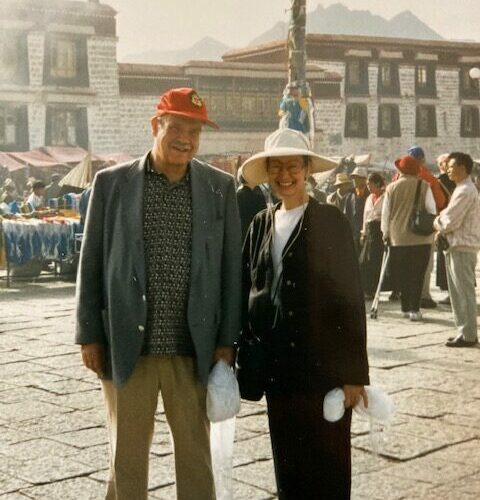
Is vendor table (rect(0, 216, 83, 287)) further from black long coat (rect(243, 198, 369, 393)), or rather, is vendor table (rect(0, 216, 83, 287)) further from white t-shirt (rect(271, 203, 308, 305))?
black long coat (rect(243, 198, 369, 393))

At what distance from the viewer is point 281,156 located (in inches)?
132

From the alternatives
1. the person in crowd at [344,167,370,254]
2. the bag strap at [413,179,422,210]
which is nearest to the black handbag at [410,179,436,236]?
the bag strap at [413,179,422,210]

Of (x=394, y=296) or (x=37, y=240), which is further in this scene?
(x=37, y=240)

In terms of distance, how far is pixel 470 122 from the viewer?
4756 centimetres

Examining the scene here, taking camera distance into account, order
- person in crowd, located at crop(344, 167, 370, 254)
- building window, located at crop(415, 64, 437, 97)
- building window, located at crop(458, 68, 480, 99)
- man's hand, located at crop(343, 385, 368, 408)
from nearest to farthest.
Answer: man's hand, located at crop(343, 385, 368, 408) → person in crowd, located at crop(344, 167, 370, 254) → building window, located at crop(415, 64, 437, 97) → building window, located at crop(458, 68, 480, 99)

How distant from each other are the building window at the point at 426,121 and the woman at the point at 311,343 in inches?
1701

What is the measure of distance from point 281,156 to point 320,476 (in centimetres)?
108

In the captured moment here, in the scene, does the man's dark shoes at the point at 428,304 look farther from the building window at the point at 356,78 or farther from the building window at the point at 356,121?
the building window at the point at 356,78

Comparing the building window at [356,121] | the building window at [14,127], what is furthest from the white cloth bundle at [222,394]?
the building window at [356,121]

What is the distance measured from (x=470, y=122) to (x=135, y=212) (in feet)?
152

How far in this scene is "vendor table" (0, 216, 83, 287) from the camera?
521 inches

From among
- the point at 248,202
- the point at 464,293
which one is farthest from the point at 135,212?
the point at 464,293

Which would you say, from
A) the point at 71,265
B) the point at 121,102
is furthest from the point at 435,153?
the point at 71,265

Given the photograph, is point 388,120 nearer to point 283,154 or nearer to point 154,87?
point 154,87
